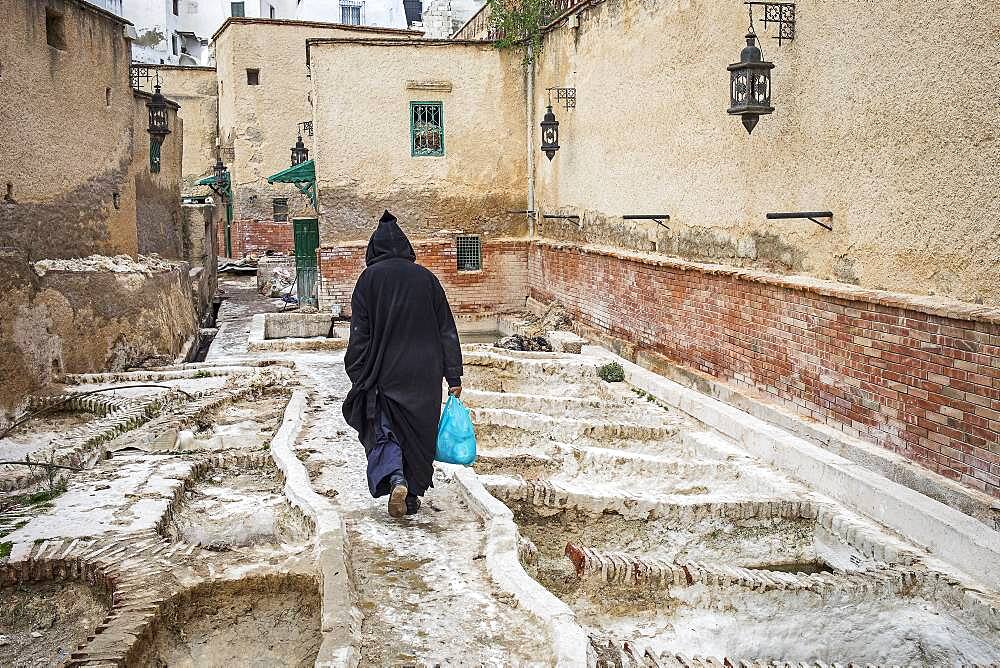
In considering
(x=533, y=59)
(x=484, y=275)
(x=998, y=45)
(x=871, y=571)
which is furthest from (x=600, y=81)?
(x=871, y=571)

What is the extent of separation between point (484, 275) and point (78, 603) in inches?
456

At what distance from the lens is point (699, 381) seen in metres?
9.35

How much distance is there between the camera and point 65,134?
11.6m

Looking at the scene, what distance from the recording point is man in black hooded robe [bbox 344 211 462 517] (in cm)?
595

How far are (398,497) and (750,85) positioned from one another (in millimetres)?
4354

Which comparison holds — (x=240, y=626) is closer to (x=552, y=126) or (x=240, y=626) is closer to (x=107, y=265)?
(x=107, y=265)

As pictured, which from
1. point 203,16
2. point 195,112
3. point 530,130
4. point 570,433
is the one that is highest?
point 203,16

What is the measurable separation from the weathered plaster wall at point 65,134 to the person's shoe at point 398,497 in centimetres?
656

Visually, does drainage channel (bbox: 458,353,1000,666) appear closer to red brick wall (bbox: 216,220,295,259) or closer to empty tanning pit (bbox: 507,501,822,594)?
empty tanning pit (bbox: 507,501,822,594)

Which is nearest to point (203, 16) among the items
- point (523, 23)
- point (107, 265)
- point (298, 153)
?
point (298, 153)

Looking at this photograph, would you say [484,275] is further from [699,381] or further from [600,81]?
[699,381]

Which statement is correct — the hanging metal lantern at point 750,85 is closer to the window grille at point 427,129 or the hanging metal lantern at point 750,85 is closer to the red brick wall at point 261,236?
the window grille at point 427,129

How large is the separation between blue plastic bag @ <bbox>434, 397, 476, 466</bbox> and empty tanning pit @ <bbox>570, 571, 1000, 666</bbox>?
127cm

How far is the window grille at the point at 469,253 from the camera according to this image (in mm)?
16094
